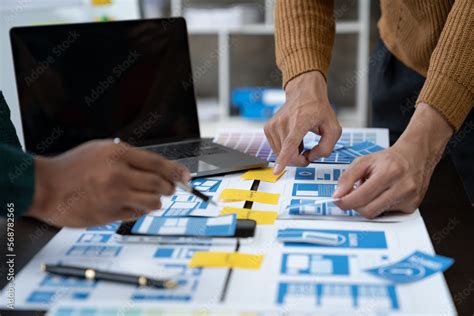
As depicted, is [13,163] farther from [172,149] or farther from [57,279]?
[172,149]

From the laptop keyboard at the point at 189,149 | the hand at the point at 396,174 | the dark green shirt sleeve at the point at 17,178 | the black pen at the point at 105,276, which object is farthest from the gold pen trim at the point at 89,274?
the laptop keyboard at the point at 189,149

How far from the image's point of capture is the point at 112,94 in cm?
142

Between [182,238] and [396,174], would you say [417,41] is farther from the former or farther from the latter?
[182,238]

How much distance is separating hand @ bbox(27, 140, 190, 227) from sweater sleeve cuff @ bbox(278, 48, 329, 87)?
56 centimetres

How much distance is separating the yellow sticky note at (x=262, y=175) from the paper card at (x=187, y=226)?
233 mm

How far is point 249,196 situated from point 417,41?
0.67 meters

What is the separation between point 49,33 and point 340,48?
2482 millimetres

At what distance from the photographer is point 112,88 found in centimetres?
142

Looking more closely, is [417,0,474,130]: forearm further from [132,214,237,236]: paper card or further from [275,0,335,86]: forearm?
[132,214,237,236]: paper card

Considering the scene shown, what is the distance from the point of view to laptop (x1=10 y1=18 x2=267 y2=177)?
1.33m

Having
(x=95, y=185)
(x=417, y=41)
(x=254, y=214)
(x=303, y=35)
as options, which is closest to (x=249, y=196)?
(x=254, y=214)

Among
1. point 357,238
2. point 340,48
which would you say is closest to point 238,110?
point 340,48

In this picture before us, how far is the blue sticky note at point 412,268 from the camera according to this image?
2.51ft

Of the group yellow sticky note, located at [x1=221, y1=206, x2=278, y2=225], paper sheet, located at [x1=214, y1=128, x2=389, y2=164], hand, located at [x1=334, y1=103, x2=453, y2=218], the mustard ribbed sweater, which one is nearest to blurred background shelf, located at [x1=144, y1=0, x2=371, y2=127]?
the mustard ribbed sweater
